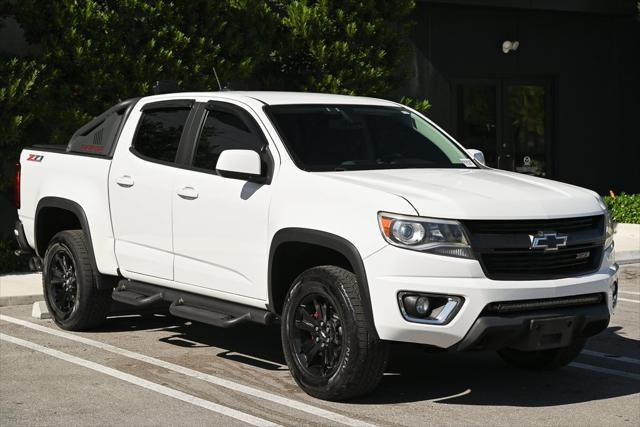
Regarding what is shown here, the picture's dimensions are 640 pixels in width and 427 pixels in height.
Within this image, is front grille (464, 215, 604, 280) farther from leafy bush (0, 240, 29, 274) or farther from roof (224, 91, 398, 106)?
leafy bush (0, 240, 29, 274)

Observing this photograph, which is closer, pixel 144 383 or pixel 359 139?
pixel 144 383

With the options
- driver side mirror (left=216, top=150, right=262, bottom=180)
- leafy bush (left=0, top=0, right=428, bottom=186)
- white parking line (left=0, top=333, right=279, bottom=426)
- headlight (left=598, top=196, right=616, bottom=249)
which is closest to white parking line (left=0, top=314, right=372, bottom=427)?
white parking line (left=0, top=333, right=279, bottom=426)

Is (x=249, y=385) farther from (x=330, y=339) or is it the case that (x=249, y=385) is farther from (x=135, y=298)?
(x=135, y=298)

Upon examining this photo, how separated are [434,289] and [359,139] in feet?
5.93

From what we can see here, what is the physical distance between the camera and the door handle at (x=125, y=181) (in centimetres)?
894

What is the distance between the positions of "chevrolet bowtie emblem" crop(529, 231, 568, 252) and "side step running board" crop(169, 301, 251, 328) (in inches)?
78.8

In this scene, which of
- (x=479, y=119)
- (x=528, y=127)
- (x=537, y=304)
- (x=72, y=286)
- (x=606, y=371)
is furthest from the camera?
(x=528, y=127)

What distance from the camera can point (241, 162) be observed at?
25.1ft

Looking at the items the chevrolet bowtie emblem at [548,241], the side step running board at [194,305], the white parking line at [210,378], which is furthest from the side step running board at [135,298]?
the chevrolet bowtie emblem at [548,241]

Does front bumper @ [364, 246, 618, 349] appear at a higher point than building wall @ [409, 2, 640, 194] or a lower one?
lower

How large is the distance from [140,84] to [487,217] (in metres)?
8.46

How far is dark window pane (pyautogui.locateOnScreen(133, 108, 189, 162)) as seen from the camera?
347 inches

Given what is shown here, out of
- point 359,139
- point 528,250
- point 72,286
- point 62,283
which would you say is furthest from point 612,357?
point 62,283

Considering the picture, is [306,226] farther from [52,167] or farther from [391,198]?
[52,167]
